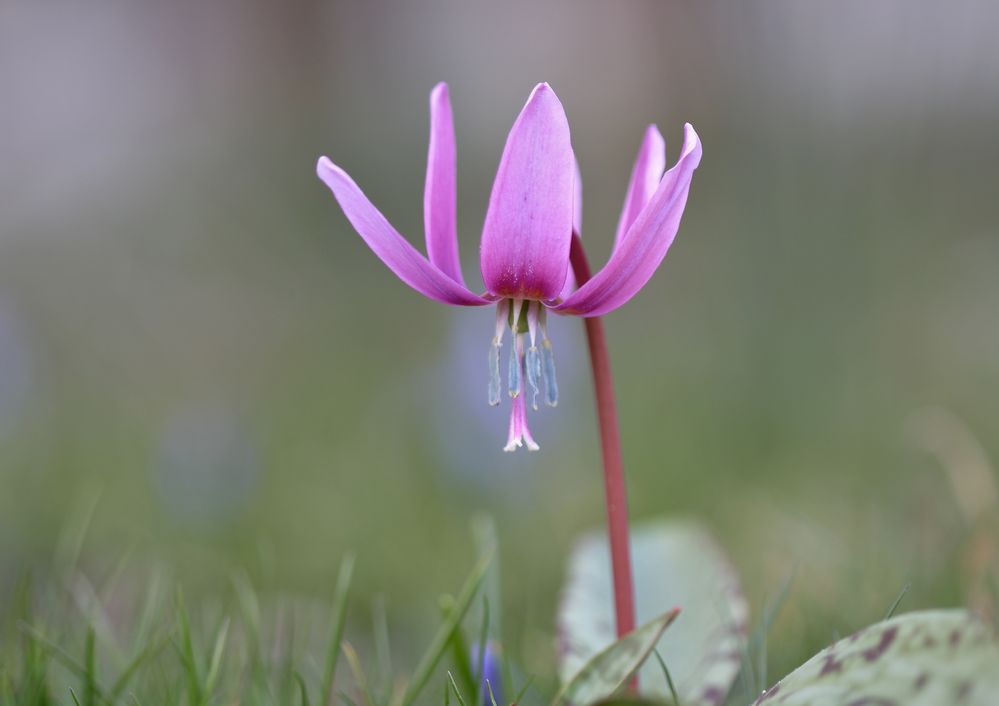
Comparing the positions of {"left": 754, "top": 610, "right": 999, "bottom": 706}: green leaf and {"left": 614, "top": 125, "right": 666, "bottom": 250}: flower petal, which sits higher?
{"left": 614, "top": 125, "right": 666, "bottom": 250}: flower petal

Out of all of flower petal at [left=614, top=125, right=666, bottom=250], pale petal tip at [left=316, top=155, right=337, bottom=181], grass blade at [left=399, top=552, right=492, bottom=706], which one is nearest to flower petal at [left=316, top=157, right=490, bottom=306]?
pale petal tip at [left=316, top=155, right=337, bottom=181]

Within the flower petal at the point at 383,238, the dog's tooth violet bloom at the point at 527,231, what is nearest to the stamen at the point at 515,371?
the dog's tooth violet bloom at the point at 527,231

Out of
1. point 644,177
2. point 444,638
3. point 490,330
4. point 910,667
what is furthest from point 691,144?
point 490,330

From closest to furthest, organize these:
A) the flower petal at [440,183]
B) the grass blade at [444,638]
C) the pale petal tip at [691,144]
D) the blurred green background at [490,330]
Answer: the pale petal tip at [691,144]
the flower petal at [440,183]
the grass blade at [444,638]
the blurred green background at [490,330]

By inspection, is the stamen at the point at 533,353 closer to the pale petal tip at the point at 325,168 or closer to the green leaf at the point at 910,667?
the pale petal tip at the point at 325,168

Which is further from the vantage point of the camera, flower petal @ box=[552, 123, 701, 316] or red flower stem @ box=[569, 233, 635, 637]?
red flower stem @ box=[569, 233, 635, 637]

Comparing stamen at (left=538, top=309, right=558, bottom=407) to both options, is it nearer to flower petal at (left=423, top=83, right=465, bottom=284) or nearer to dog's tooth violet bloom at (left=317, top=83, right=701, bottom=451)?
dog's tooth violet bloom at (left=317, top=83, right=701, bottom=451)

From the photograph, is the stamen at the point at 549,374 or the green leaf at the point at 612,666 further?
the stamen at the point at 549,374
